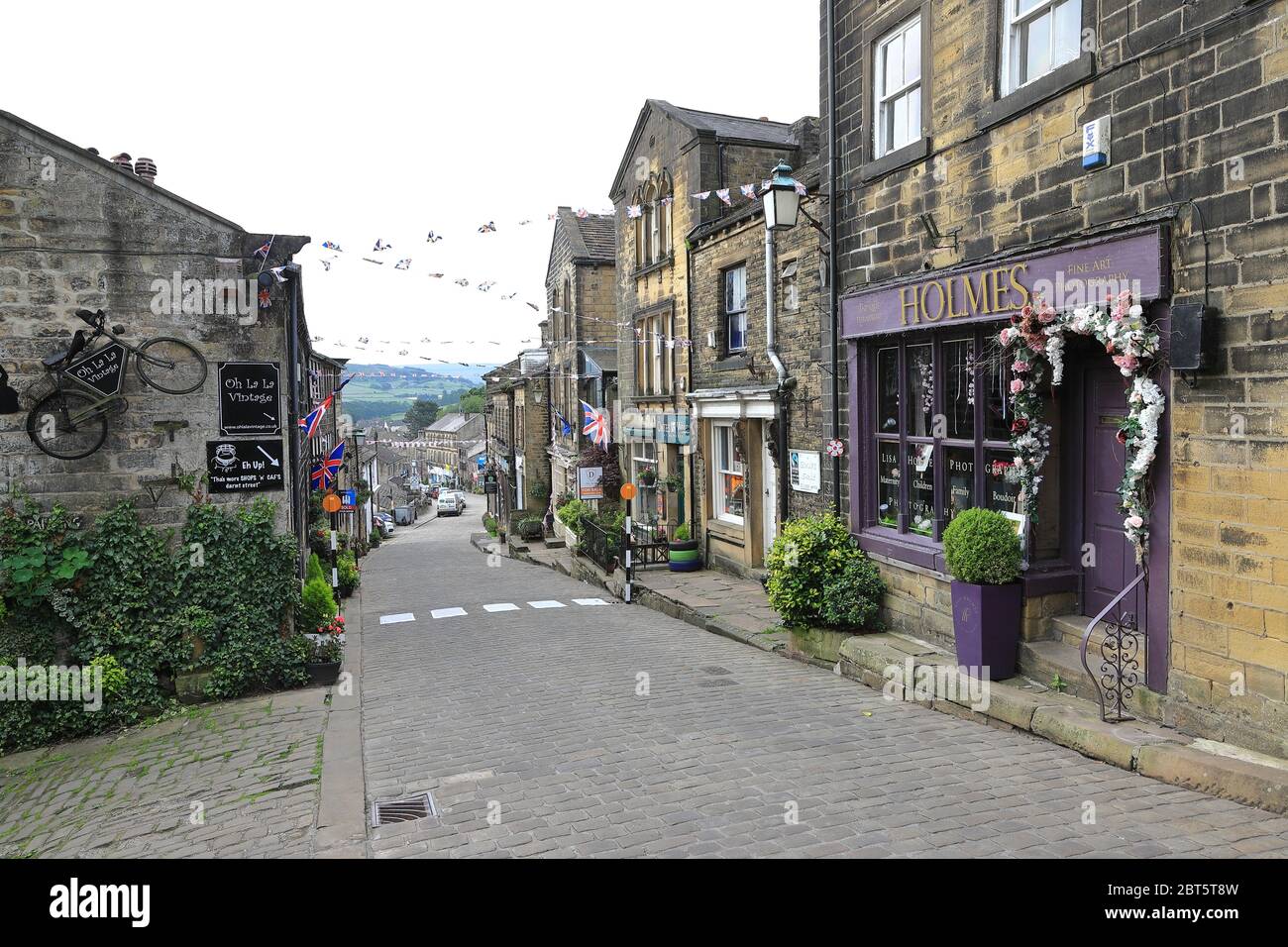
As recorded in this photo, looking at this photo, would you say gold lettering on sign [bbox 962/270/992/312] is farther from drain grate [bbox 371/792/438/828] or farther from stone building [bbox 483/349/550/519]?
stone building [bbox 483/349/550/519]

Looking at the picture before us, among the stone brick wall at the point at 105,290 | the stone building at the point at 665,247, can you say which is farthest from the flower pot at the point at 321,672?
the stone building at the point at 665,247

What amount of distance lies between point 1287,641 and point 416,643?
992 cm

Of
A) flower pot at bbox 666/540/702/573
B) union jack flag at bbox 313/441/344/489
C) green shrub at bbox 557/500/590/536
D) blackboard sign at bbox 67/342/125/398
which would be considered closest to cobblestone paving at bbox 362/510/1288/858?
blackboard sign at bbox 67/342/125/398

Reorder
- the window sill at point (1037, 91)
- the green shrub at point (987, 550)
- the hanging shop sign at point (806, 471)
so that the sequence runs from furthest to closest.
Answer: the hanging shop sign at point (806, 471), the green shrub at point (987, 550), the window sill at point (1037, 91)

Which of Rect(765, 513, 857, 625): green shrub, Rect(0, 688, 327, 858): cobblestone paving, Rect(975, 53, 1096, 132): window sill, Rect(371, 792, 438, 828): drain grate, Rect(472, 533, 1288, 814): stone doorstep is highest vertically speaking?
Rect(975, 53, 1096, 132): window sill

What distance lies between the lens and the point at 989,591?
7.59 metres

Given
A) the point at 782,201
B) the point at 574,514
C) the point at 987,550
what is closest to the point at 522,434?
the point at 574,514

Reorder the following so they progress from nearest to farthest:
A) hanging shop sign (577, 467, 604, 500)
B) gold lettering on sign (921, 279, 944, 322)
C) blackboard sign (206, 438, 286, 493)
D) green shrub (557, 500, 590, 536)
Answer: gold lettering on sign (921, 279, 944, 322) < blackboard sign (206, 438, 286, 493) < hanging shop sign (577, 467, 604, 500) < green shrub (557, 500, 590, 536)

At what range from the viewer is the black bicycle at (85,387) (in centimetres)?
873

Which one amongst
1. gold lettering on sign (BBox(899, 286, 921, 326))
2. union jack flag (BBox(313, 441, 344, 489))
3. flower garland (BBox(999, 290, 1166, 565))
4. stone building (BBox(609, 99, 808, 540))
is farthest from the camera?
union jack flag (BBox(313, 441, 344, 489))

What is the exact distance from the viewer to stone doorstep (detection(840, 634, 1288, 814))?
534 cm

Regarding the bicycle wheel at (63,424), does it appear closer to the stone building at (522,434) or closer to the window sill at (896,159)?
the window sill at (896,159)

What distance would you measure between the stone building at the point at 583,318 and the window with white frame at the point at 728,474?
9.14m

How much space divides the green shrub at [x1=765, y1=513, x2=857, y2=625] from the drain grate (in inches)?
200
